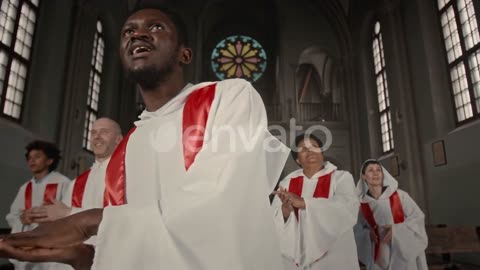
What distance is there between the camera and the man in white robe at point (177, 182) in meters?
0.72

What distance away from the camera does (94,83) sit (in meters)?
10.9

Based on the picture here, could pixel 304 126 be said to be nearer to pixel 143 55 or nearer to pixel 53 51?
pixel 53 51

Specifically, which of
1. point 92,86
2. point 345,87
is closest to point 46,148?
point 92,86

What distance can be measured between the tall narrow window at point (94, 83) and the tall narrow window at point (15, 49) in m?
3.00

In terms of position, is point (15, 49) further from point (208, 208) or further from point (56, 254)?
point (208, 208)

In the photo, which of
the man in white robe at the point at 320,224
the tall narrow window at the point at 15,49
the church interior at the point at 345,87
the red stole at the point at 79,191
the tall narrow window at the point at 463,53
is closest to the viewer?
the man in white robe at the point at 320,224

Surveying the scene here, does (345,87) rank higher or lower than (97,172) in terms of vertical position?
higher

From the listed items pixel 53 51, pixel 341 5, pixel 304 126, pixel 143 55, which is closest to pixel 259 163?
pixel 143 55

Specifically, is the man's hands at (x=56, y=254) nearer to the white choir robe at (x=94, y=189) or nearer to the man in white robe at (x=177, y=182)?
the man in white robe at (x=177, y=182)

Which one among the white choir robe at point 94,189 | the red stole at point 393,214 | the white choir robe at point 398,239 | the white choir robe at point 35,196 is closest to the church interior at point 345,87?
the white choir robe at point 398,239

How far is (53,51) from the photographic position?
313 inches

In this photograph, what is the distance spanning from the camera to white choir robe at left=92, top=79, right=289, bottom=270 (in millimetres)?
724

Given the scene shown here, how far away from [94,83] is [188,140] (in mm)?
11139

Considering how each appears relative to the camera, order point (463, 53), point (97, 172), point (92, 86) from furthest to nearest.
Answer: point (92, 86) < point (463, 53) < point (97, 172)
